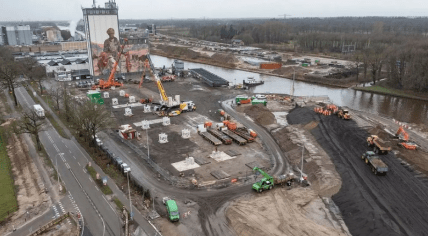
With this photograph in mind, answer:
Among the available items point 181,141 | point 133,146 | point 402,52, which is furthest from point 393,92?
point 133,146

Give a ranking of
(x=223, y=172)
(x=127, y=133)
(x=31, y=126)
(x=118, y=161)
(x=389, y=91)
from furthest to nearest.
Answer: (x=389, y=91)
(x=127, y=133)
(x=31, y=126)
(x=118, y=161)
(x=223, y=172)

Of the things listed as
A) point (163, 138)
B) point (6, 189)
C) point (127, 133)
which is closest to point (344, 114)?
point (163, 138)

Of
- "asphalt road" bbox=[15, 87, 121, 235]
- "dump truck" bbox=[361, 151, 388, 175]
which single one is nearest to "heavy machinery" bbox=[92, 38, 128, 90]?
"asphalt road" bbox=[15, 87, 121, 235]

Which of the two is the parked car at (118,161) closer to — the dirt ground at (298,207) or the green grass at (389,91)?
the dirt ground at (298,207)

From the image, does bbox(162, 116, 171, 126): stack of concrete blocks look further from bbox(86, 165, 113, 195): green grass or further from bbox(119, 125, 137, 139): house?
bbox(86, 165, 113, 195): green grass

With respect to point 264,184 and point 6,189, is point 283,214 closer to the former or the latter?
point 264,184

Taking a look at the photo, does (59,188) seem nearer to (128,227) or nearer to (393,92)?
(128,227)
